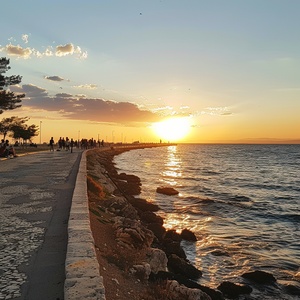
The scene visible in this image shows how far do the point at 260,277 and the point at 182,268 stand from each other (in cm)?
232

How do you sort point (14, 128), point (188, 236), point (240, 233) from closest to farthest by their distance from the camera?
1. point (188, 236)
2. point (240, 233)
3. point (14, 128)

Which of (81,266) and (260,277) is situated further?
(260,277)

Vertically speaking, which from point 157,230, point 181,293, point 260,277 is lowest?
point 260,277

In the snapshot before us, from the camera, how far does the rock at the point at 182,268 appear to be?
A: 8227 millimetres

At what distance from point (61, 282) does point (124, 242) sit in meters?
3.41

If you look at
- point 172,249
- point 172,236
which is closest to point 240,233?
point 172,236

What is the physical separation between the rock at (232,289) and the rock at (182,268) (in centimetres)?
76

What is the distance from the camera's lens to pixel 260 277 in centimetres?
891

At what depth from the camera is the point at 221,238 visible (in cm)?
1303

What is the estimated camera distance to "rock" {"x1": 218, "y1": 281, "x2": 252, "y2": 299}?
7.85 meters

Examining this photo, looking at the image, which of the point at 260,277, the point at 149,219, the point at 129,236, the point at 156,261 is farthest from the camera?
the point at 149,219

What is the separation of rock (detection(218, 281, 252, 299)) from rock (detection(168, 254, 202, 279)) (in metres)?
0.76

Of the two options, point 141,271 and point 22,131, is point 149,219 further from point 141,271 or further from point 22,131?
point 22,131

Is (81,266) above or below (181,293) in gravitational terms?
above
